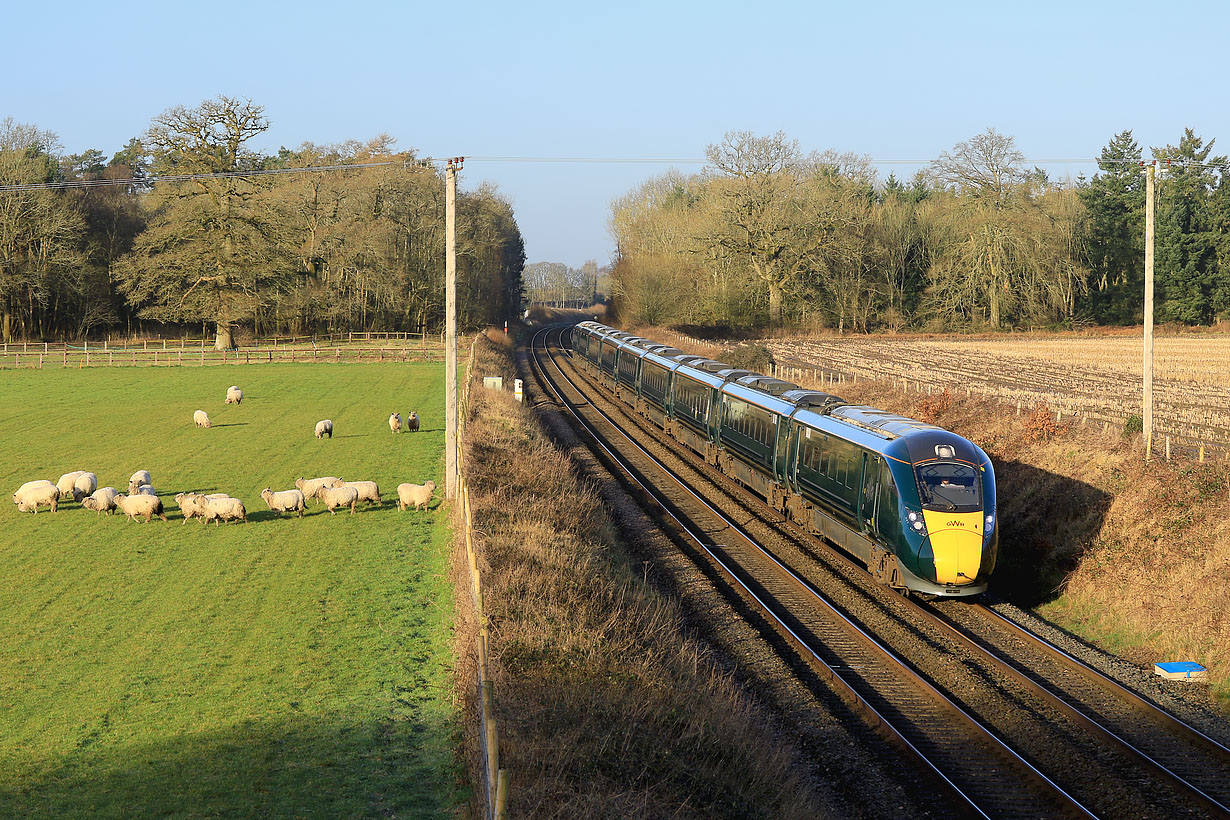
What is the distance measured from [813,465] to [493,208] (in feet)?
252

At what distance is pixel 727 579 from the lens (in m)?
18.3

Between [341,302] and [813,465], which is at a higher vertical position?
[341,302]

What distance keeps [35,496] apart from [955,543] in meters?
18.1

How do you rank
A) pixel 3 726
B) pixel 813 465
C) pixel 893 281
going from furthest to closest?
pixel 893 281, pixel 813 465, pixel 3 726

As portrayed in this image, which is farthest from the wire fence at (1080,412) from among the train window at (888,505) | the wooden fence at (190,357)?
the wooden fence at (190,357)

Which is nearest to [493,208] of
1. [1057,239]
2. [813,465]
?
[1057,239]

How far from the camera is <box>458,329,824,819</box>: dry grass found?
898 cm

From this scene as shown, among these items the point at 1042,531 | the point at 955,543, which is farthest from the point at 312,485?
the point at 1042,531

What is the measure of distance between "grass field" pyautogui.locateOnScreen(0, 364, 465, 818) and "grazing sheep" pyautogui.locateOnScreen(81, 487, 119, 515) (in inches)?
15.3

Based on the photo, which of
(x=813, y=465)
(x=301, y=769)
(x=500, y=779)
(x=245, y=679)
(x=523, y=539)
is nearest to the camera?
(x=500, y=779)

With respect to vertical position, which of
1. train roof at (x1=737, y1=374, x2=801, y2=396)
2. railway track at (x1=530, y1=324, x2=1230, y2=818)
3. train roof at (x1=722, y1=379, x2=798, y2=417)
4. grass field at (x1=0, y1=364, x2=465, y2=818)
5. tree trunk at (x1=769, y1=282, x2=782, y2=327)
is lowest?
railway track at (x1=530, y1=324, x2=1230, y2=818)

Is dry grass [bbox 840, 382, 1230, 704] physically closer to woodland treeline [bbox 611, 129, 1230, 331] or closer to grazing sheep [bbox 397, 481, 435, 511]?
grazing sheep [bbox 397, 481, 435, 511]

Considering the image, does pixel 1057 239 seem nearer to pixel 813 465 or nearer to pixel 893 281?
pixel 893 281

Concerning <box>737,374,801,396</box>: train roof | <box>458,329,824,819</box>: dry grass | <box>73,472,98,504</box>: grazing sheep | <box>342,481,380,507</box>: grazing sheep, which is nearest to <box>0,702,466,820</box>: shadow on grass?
<box>458,329,824,819</box>: dry grass
